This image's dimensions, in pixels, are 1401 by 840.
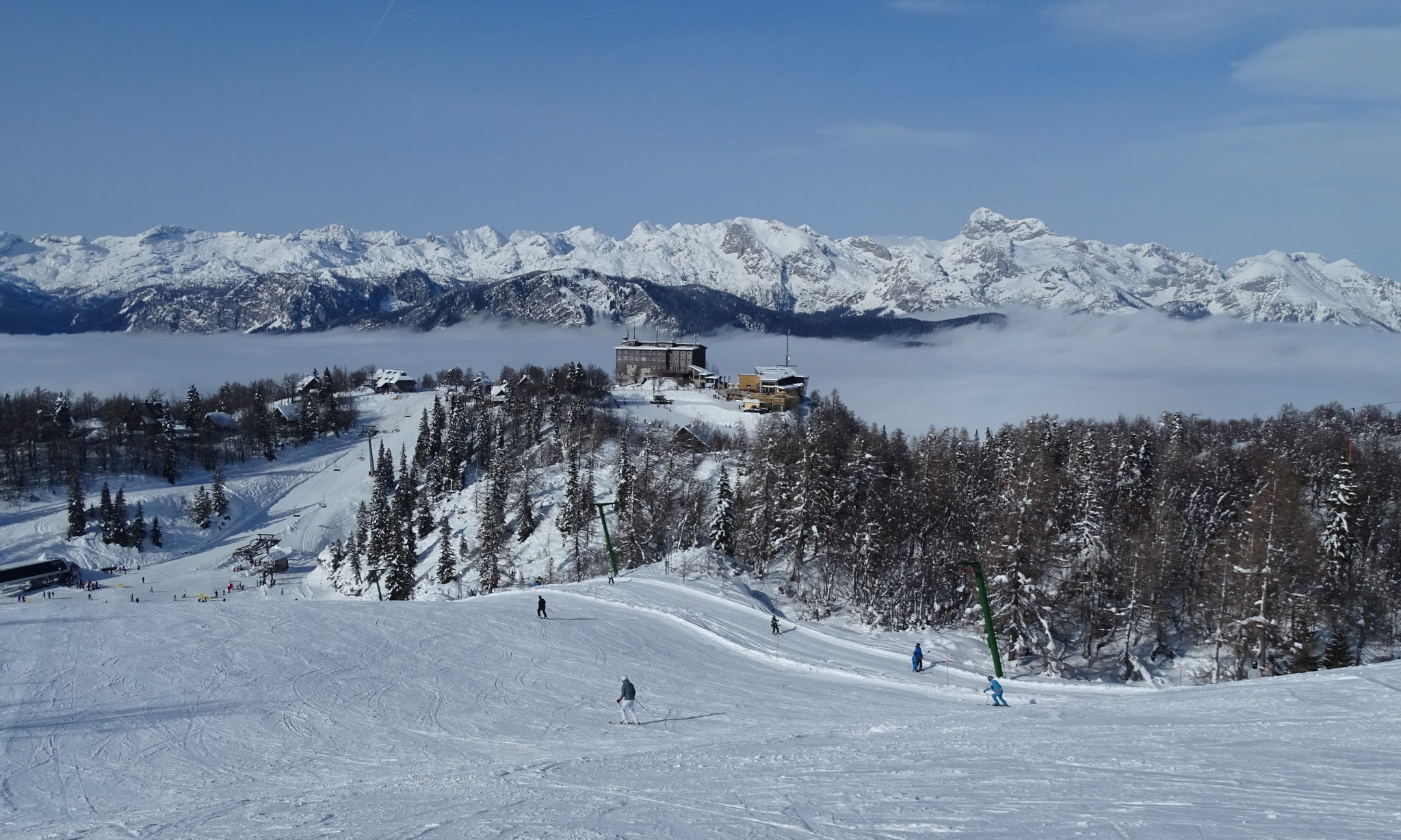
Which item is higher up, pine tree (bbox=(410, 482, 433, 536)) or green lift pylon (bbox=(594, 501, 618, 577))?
green lift pylon (bbox=(594, 501, 618, 577))

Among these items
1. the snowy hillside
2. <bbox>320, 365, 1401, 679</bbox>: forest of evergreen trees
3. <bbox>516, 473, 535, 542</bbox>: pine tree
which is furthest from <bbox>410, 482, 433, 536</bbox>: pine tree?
the snowy hillside

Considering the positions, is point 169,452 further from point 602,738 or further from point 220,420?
point 602,738

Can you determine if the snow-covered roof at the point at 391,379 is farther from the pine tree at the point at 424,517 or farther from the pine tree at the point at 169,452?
the pine tree at the point at 424,517

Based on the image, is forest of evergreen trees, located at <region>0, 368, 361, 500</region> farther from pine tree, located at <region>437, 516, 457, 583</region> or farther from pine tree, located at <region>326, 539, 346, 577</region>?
pine tree, located at <region>437, 516, 457, 583</region>

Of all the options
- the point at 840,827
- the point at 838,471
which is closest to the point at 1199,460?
the point at 838,471

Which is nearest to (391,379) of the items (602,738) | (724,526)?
(724,526)
